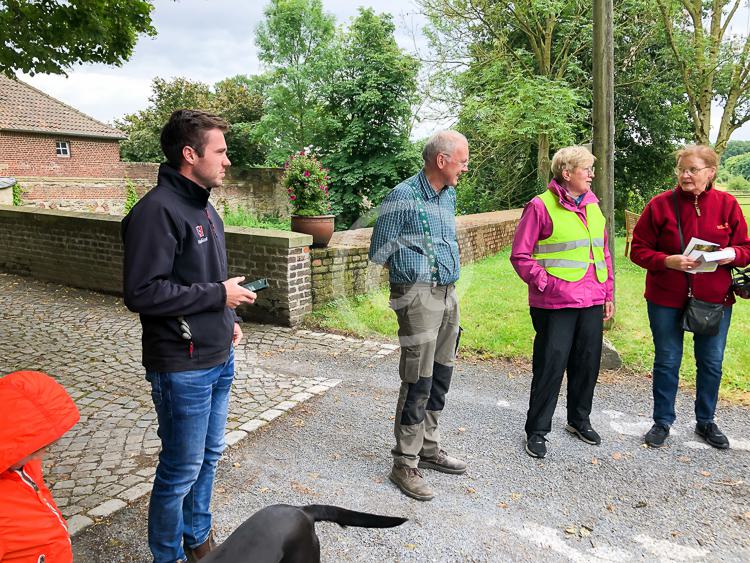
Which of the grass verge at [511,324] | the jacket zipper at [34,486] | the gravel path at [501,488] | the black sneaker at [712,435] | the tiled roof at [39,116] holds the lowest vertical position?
the gravel path at [501,488]

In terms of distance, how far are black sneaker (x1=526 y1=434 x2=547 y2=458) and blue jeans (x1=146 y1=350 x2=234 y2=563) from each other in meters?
2.34

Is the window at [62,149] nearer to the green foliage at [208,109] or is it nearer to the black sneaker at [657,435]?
the green foliage at [208,109]

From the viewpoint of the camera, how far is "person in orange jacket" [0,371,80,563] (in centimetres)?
168

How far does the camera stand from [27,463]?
1.83 m

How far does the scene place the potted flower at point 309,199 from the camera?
7902mm

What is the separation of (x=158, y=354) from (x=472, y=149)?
16.2 metres

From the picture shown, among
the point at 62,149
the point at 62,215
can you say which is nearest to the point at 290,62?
the point at 62,149

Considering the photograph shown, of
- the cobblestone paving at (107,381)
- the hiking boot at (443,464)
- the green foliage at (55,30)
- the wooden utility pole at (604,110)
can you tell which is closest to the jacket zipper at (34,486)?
the cobblestone paving at (107,381)

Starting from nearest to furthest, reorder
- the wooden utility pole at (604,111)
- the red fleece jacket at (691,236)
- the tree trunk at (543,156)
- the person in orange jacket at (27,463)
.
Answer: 1. the person in orange jacket at (27,463)
2. the red fleece jacket at (691,236)
3. the wooden utility pole at (604,111)
4. the tree trunk at (543,156)

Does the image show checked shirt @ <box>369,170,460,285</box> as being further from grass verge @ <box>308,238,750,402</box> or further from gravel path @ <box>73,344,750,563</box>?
grass verge @ <box>308,238,750,402</box>

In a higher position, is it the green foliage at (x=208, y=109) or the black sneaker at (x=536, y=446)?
the green foliage at (x=208, y=109)

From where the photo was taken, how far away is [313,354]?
20.9ft

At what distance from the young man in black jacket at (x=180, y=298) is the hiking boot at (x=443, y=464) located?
1755 mm

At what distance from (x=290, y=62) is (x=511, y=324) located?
35.1 metres
